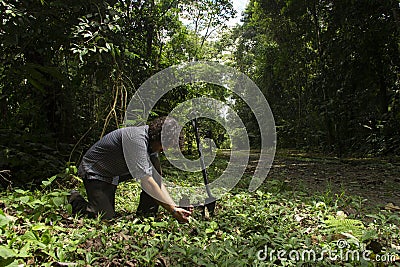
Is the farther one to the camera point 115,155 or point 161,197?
point 115,155

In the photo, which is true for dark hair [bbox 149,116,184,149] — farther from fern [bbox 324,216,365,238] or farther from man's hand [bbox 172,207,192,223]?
fern [bbox 324,216,365,238]

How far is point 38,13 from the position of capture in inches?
142

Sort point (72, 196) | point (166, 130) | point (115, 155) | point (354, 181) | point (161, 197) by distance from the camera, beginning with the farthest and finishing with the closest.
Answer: point (354, 181), point (72, 196), point (115, 155), point (166, 130), point (161, 197)

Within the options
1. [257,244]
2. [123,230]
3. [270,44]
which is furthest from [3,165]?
[270,44]

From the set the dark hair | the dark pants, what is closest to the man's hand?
the dark pants

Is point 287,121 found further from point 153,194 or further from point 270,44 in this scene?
point 153,194

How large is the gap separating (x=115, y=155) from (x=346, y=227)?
201cm

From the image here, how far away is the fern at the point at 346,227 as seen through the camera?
99.5 inches

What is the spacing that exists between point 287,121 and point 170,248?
15034 mm

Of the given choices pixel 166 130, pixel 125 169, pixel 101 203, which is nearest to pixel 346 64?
pixel 166 130

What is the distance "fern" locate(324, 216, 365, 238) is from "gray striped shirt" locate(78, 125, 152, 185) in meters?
1.57

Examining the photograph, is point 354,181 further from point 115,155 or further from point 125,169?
point 115,155

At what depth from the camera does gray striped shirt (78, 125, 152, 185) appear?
2904 mm

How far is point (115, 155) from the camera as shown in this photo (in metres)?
3.07
